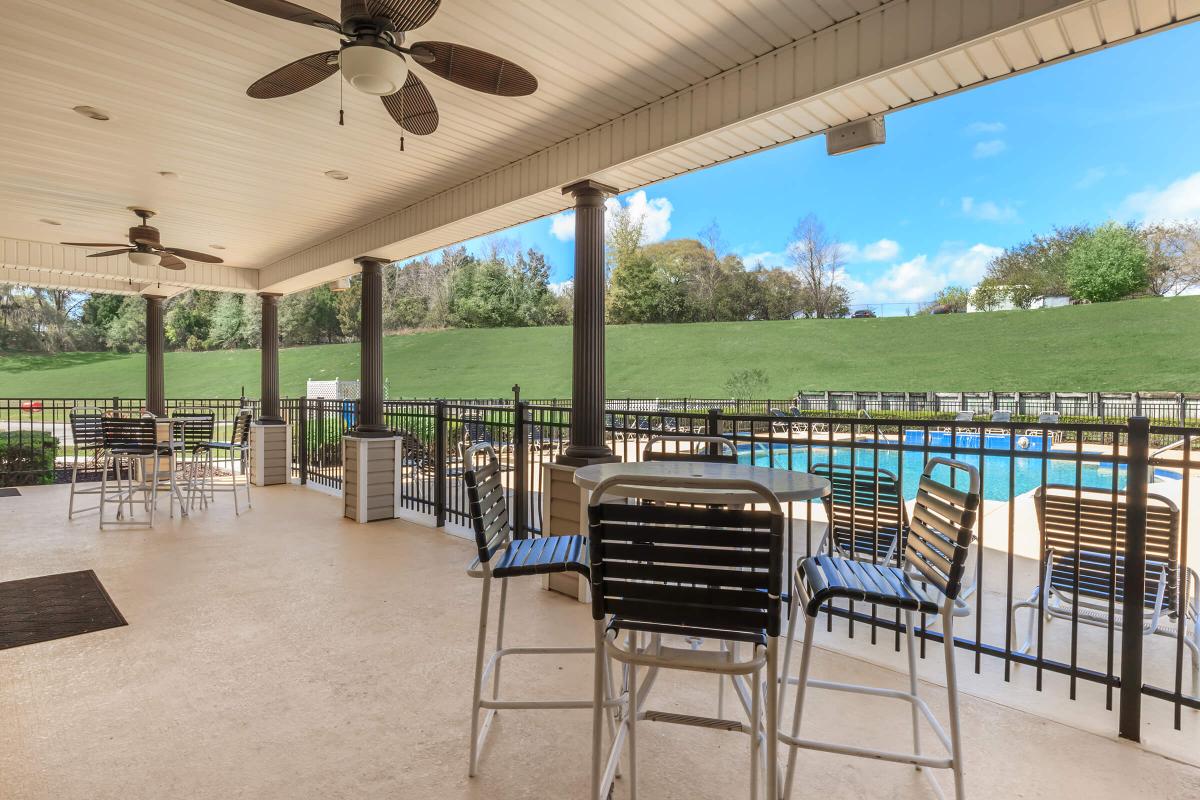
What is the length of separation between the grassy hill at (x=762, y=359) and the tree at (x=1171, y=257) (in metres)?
3.51

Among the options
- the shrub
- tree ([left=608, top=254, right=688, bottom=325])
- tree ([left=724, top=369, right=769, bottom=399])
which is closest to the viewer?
the shrub

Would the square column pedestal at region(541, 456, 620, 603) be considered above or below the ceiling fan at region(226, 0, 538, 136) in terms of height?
below

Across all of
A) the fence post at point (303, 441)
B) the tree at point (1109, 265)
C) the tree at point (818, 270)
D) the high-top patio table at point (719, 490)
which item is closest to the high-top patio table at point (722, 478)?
the high-top patio table at point (719, 490)

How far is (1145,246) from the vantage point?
29.6 m

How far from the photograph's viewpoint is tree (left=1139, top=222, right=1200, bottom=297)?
94.0ft

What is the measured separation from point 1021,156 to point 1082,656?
46.0 metres

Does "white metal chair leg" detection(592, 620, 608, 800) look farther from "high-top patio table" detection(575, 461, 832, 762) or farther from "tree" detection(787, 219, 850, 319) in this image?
"tree" detection(787, 219, 850, 319)

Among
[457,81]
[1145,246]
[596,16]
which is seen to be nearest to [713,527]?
[457,81]

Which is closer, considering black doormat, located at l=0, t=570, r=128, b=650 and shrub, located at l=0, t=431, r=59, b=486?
black doormat, located at l=0, t=570, r=128, b=650

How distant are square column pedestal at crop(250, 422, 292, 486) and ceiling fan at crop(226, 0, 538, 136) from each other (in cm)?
661

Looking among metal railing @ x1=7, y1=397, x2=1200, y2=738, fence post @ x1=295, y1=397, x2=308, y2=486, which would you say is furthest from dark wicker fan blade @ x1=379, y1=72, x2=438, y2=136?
fence post @ x1=295, y1=397, x2=308, y2=486

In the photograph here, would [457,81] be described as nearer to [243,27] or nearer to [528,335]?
[243,27]

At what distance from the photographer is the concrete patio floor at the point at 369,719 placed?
1.90 meters

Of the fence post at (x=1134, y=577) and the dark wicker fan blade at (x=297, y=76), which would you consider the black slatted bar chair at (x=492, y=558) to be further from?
the fence post at (x=1134, y=577)
